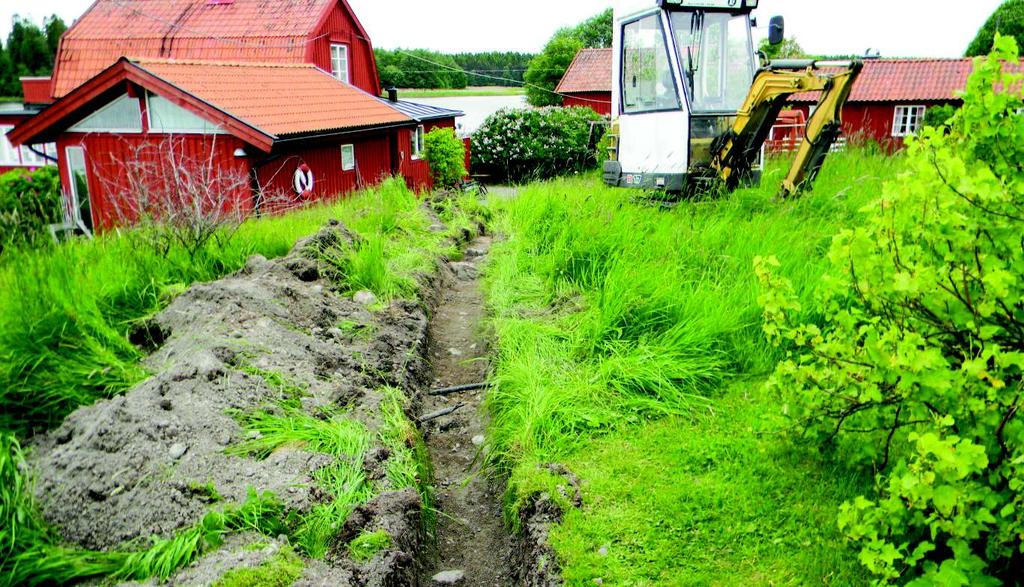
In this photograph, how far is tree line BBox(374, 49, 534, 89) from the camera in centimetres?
4822

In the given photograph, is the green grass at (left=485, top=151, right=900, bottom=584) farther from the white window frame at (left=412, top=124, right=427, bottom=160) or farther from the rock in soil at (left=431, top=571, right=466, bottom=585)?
the white window frame at (left=412, top=124, right=427, bottom=160)

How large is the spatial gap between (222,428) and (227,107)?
40.6 feet

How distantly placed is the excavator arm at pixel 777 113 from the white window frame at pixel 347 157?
10810 mm

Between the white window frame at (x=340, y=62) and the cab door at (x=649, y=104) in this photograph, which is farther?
the white window frame at (x=340, y=62)

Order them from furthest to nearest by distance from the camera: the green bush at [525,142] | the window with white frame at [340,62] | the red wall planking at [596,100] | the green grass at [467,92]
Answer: the green grass at [467,92]
the red wall planking at [596,100]
the green bush at [525,142]
the window with white frame at [340,62]

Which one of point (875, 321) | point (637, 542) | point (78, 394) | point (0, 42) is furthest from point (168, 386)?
point (0, 42)

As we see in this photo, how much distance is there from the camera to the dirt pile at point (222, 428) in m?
3.50

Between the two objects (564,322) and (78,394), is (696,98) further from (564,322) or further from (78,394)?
(78,394)

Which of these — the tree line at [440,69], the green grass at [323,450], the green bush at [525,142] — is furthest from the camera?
the tree line at [440,69]

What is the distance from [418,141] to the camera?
77.8 feet

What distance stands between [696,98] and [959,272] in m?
8.32

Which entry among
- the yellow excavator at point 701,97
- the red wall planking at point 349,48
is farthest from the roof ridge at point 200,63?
the yellow excavator at point 701,97

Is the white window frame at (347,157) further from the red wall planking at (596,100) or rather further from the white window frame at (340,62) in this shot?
the red wall planking at (596,100)

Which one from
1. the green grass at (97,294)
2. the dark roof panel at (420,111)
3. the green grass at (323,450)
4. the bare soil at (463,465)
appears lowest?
the bare soil at (463,465)
